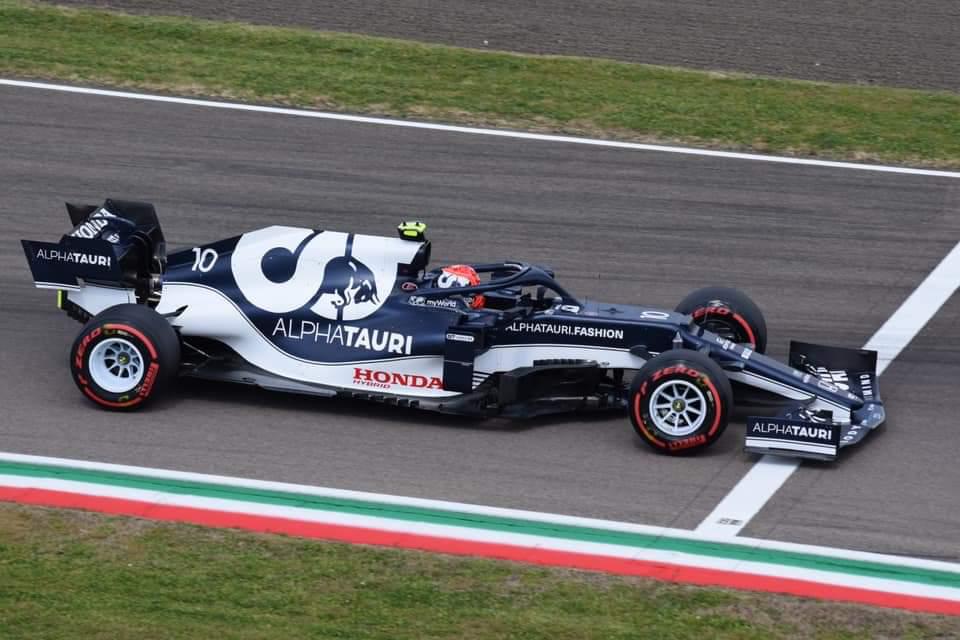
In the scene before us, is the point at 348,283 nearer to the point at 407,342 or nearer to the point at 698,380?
the point at 407,342

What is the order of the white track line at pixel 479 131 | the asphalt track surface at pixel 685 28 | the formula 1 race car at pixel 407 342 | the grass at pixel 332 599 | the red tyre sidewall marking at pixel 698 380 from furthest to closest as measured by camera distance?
the asphalt track surface at pixel 685 28
the white track line at pixel 479 131
the formula 1 race car at pixel 407 342
the red tyre sidewall marking at pixel 698 380
the grass at pixel 332 599

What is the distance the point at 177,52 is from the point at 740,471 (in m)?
12.2

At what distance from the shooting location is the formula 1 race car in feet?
41.6

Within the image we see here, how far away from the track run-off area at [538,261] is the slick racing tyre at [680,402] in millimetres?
207

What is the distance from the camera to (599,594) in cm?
1038

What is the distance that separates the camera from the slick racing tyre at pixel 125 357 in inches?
500

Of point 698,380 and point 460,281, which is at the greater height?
point 460,281

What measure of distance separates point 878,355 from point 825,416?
8.20 ft

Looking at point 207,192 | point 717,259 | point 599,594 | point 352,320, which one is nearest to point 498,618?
point 599,594

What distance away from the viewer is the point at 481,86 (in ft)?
70.0

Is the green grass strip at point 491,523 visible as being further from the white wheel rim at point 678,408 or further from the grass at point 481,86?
the grass at point 481,86

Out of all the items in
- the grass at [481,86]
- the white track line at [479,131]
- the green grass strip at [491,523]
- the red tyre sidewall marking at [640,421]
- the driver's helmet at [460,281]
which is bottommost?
the green grass strip at [491,523]

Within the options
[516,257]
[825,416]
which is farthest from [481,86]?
[825,416]

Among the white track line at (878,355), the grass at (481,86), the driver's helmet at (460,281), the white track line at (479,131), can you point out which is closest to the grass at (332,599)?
the white track line at (878,355)
